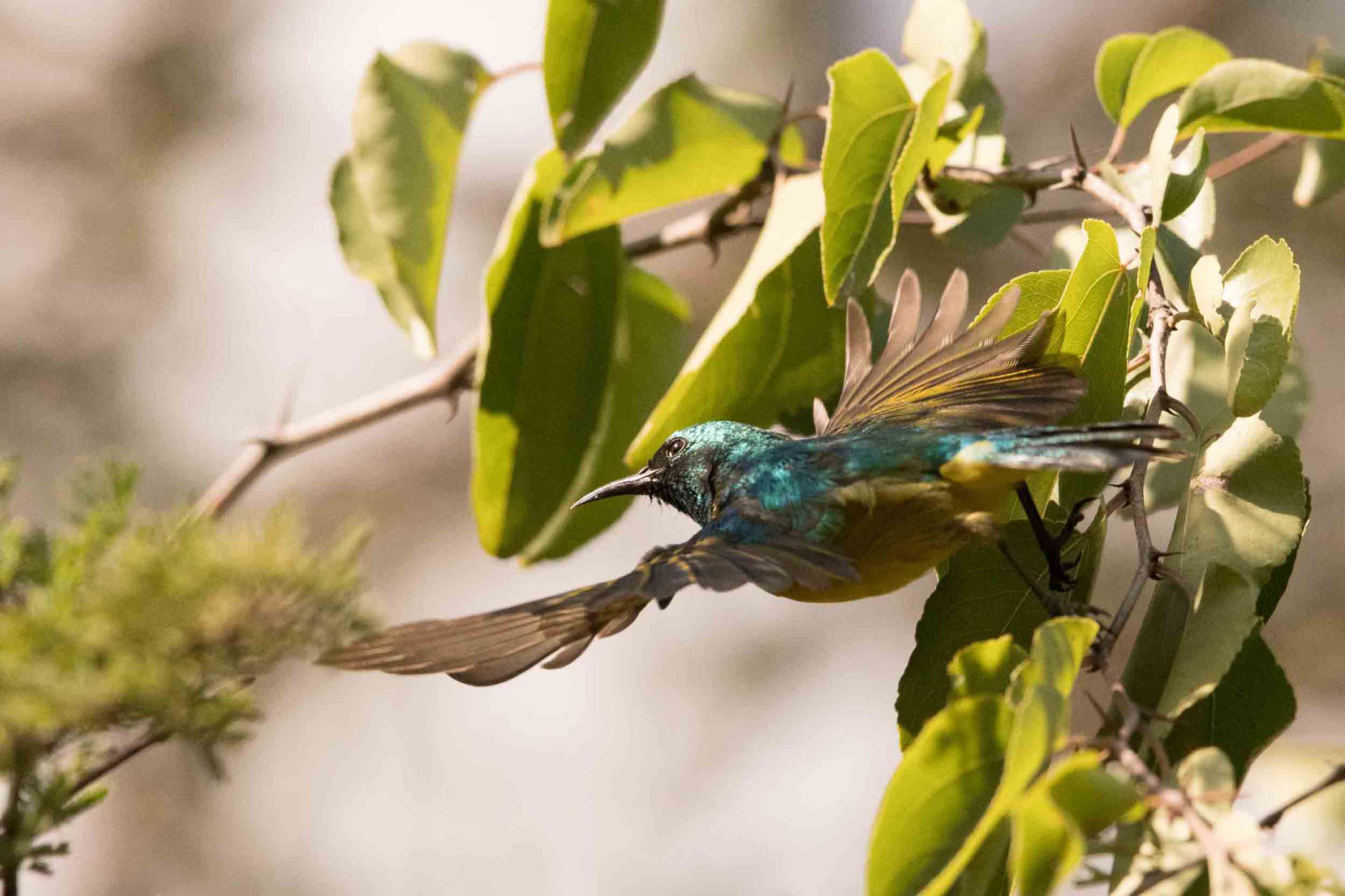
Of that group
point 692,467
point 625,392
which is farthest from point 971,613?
point 625,392

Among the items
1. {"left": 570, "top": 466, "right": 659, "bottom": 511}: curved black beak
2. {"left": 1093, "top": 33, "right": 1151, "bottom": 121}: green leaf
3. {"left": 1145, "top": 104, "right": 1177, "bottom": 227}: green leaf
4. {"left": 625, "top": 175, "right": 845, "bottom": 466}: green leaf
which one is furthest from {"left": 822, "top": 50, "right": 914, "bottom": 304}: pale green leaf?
{"left": 570, "top": 466, "right": 659, "bottom": 511}: curved black beak

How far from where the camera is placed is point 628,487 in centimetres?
199

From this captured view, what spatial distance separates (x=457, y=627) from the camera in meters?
1.35

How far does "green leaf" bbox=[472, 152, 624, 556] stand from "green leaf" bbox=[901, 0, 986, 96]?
514 mm

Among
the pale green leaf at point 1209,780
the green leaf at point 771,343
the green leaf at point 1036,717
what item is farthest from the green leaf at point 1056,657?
the green leaf at point 771,343

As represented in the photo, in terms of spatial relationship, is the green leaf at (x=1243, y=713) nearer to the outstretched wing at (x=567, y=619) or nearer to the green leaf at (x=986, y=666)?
the green leaf at (x=986, y=666)

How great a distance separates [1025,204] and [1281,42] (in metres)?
3.47

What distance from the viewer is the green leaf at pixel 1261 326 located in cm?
124

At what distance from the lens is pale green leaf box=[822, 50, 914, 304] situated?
1507 millimetres

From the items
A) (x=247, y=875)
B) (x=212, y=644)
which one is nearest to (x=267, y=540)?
(x=212, y=644)

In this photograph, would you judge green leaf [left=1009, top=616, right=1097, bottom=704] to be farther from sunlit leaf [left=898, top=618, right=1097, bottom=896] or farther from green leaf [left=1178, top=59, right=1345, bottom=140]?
green leaf [left=1178, top=59, right=1345, bottom=140]

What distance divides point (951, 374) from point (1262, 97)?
509 millimetres

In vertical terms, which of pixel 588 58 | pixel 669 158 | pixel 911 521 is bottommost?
pixel 911 521

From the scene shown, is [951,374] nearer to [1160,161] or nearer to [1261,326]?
[1160,161]
